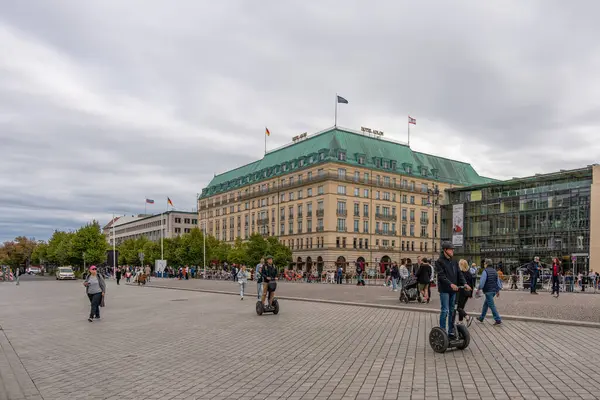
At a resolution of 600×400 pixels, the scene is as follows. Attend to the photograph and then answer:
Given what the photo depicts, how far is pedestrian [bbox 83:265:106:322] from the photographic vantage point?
52.8 feet

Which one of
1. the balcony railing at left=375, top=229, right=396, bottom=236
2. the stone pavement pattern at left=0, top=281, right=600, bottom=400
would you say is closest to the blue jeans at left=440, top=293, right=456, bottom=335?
the stone pavement pattern at left=0, top=281, right=600, bottom=400

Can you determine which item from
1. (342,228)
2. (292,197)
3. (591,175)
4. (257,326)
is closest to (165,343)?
(257,326)

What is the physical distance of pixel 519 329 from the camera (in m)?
13.2

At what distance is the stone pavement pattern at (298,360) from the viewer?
23.5ft

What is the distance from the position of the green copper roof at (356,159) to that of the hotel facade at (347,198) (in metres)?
0.18

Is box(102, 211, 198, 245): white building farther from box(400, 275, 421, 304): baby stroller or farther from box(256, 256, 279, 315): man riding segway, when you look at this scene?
box(256, 256, 279, 315): man riding segway

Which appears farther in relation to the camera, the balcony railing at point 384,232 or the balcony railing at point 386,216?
the balcony railing at point 386,216

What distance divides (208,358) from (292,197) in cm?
8312

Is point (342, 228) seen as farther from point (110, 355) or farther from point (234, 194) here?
point (110, 355)

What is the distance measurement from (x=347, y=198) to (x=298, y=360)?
253ft

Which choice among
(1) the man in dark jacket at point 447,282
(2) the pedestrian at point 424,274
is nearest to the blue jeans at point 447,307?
(1) the man in dark jacket at point 447,282

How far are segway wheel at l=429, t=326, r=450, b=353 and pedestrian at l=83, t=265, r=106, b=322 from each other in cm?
1066

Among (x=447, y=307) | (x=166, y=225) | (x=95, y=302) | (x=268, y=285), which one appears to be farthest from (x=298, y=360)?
(x=166, y=225)

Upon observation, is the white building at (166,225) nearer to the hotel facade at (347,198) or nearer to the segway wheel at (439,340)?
the hotel facade at (347,198)
